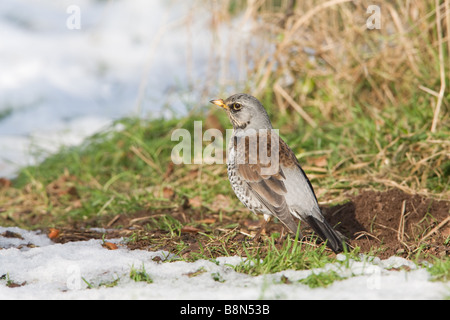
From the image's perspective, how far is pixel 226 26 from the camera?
22.9ft

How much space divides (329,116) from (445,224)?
10.1ft

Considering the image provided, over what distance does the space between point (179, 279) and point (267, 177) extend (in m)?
1.06

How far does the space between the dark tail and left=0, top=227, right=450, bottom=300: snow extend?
0.15 m

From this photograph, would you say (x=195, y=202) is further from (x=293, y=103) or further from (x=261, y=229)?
(x=293, y=103)

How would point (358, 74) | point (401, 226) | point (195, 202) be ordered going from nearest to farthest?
point (401, 226) → point (195, 202) → point (358, 74)

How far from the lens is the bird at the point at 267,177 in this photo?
3.63 meters

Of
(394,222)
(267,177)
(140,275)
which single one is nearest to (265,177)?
(267,177)

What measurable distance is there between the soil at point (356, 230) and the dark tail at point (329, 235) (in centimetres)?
12

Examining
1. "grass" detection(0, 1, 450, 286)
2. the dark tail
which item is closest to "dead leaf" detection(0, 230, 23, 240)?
"grass" detection(0, 1, 450, 286)

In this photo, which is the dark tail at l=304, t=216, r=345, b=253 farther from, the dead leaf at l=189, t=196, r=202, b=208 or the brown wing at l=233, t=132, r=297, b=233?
the dead leaf at l=189, t=196, r=202, b=208

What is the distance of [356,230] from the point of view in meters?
3.96

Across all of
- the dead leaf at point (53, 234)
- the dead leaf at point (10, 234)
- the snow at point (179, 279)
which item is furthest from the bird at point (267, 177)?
the dead leaf at point (10, 234)

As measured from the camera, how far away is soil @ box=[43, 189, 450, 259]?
3.56m
